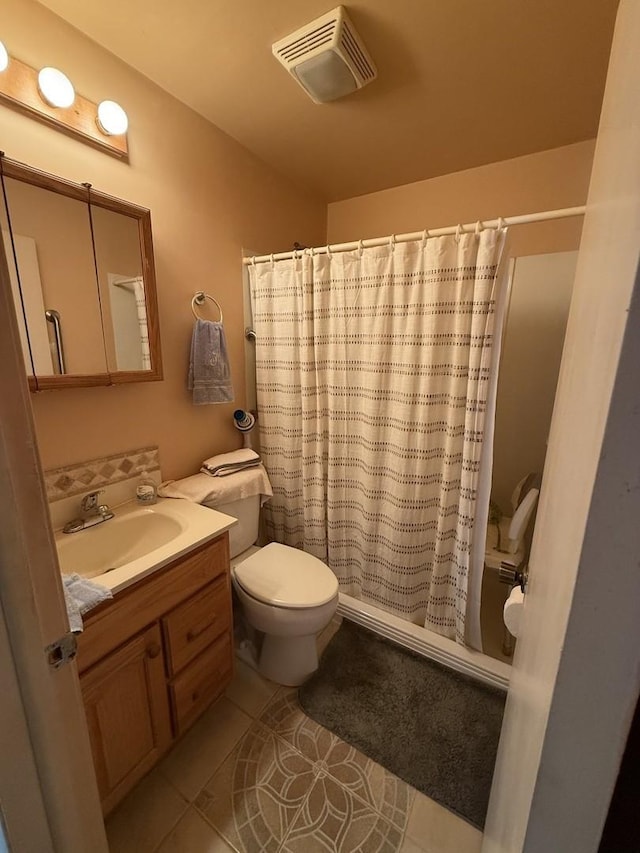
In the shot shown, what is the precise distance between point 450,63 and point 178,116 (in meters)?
1.08

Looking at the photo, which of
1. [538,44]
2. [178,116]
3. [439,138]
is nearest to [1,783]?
[178,116]

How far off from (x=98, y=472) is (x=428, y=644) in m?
1.62

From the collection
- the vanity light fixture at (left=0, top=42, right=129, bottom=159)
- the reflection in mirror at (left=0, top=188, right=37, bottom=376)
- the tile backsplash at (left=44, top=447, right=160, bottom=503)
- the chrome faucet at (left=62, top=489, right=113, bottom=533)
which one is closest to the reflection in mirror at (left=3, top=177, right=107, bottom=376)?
the reflection in mirror at (left=0, top=188, right=37, bottom=376)

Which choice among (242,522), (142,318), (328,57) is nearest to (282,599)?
(242,522)

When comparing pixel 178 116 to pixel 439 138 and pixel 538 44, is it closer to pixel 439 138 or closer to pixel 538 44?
pixel 439 138

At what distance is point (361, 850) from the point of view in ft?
3.20

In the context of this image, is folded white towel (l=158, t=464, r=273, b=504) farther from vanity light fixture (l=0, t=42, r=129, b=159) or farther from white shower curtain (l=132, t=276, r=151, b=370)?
vanity light fixture (l=0, t=42, r=129, b=159)

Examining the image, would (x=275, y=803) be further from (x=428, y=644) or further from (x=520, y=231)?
(x=520, y=231)

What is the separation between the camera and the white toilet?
1317 millimetres

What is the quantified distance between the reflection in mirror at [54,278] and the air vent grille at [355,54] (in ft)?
3.31

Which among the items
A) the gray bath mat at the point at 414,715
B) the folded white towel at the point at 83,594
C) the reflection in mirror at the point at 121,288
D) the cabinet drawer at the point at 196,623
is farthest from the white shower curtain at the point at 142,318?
the gray bath mat at the point at 414,715

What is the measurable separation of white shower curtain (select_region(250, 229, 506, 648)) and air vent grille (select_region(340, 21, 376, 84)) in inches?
22.6

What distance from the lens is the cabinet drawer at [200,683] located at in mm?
1144

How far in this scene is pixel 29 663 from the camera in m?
0.51
